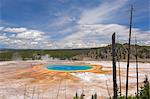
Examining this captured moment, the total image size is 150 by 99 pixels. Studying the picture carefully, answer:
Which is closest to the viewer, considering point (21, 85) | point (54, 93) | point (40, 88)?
point (54, 93)

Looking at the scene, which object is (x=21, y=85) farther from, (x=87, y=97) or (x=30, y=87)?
(x=87, y=97)

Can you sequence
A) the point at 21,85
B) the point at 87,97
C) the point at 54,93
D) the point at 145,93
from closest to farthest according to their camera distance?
the point at 145,93 → the point at 87,97 → the point at 54,93 → the point at 21,85

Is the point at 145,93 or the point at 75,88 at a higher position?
the point at 145,93

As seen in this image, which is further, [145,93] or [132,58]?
[132,58]

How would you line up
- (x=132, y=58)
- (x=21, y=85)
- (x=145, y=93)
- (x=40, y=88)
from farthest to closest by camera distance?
(x=132, y=58)
(x=21, y=85)
(x=40, y=88)
(x=145, y=93)

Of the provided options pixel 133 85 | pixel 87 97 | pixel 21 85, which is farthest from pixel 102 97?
pixel 21 85

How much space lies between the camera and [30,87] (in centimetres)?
2180

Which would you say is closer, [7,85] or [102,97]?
[102,97]

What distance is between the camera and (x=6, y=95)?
60.9 feet

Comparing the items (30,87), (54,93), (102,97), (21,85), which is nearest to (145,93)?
(102,97)

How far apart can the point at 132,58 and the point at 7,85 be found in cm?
4235

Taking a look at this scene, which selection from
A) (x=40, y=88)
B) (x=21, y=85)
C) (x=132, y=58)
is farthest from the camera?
(x=132, y=58)

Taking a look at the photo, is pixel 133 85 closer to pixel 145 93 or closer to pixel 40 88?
pixel 40 88

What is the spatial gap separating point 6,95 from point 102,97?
7214 mm
